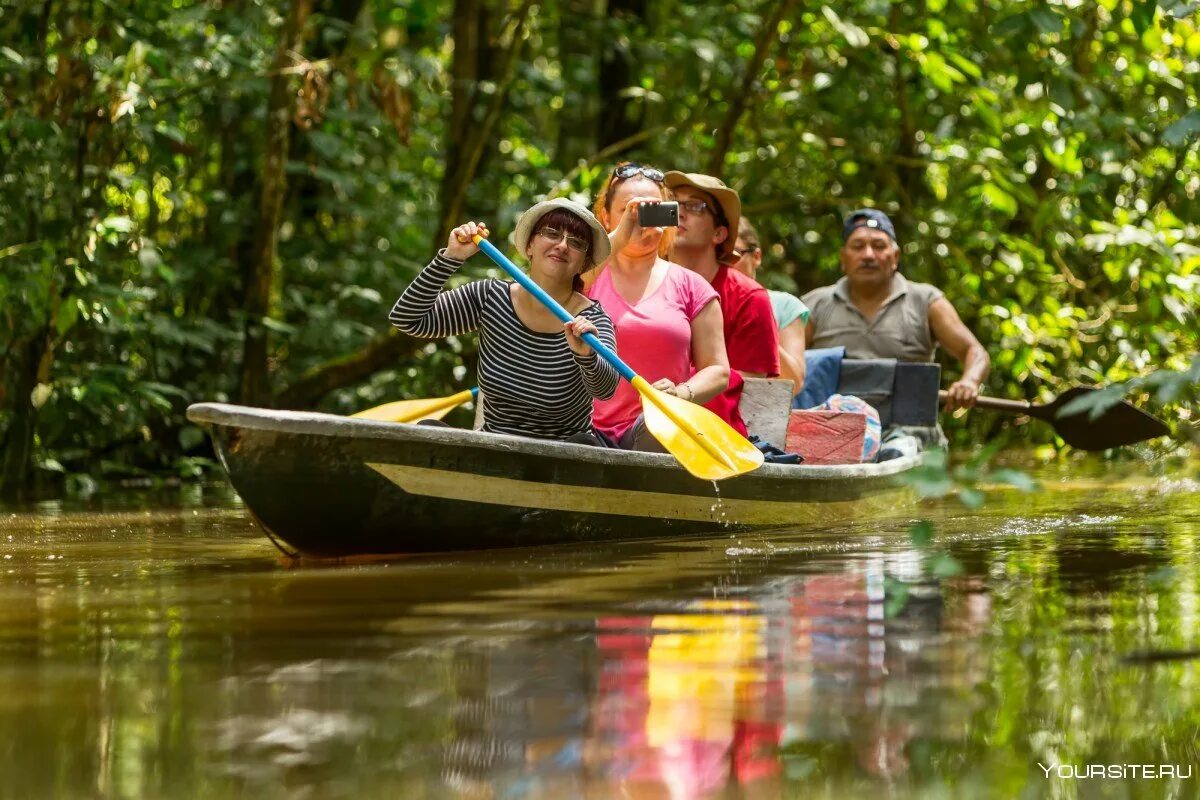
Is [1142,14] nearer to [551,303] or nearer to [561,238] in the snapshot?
[561,238]

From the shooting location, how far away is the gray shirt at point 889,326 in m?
8.80

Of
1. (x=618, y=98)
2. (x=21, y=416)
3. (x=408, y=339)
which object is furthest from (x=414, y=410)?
(x=618, y=98)

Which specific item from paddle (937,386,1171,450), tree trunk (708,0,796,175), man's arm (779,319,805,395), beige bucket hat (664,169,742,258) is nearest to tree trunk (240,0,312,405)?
tree trunk (708,0,796,175)

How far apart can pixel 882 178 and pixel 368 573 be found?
30.4 ft

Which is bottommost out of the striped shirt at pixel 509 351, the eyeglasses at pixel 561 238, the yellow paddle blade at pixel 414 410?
the yellow paddle blade at pixel 414 410

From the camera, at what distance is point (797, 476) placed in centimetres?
649

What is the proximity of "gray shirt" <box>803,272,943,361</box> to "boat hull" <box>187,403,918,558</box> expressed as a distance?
2.73 meters

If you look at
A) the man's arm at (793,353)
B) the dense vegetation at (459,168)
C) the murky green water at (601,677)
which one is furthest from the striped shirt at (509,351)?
the dense vegetation at (459,168)

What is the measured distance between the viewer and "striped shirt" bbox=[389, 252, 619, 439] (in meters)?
5.39

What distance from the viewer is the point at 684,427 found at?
559cm

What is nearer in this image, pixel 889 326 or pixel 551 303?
pixel 551 303

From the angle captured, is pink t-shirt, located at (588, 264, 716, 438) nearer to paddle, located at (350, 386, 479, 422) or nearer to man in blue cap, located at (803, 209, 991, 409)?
paddle, located at (350, 386, 479, 422)

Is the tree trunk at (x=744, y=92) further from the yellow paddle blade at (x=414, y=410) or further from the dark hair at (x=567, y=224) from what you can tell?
the dark hair at (x=567, y=224)

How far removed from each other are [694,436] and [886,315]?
353 centimetres
